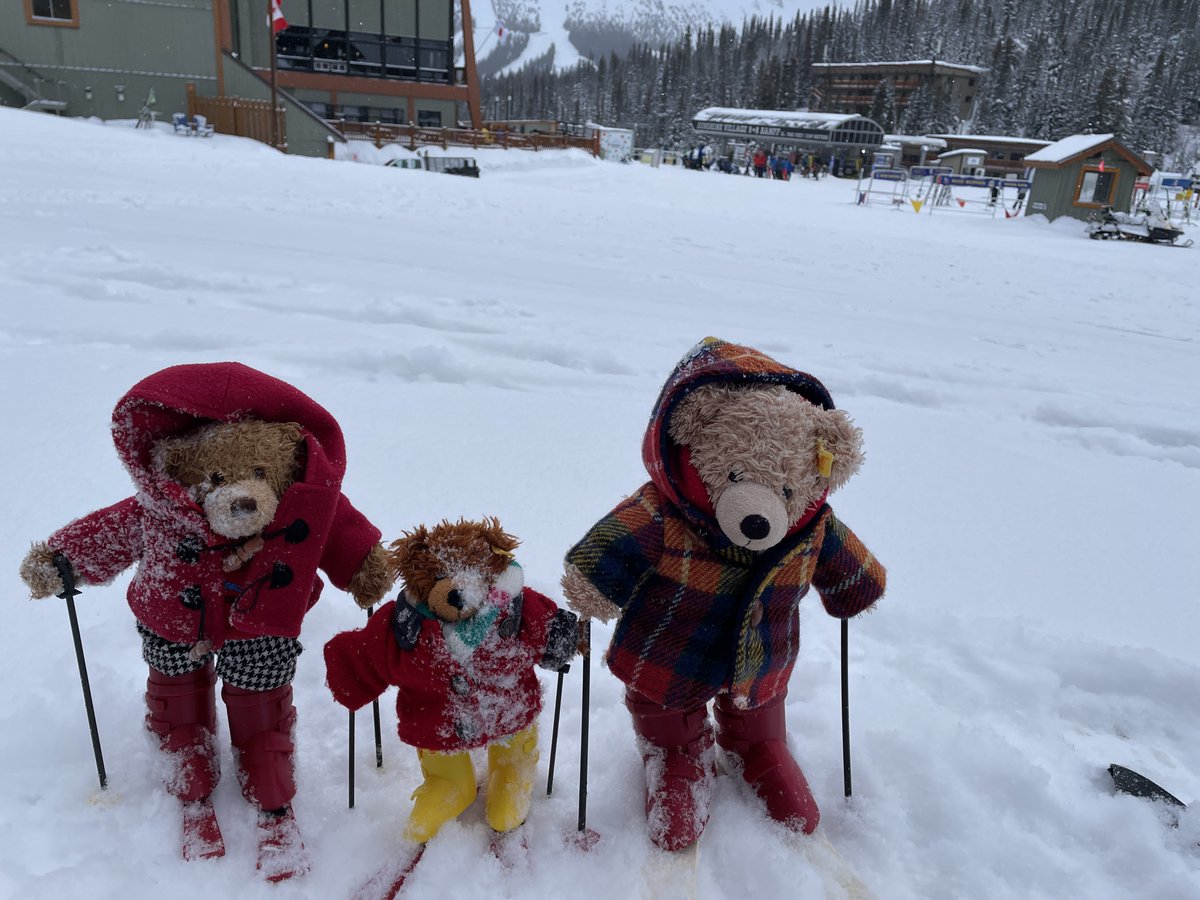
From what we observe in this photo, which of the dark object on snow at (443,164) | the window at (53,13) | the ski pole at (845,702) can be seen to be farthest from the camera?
the dark object on snow at (443,164)

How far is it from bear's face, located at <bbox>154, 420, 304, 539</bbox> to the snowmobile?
1765 centimetres

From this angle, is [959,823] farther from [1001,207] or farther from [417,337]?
[1001,207]

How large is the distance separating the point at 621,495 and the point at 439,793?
155 centimetres

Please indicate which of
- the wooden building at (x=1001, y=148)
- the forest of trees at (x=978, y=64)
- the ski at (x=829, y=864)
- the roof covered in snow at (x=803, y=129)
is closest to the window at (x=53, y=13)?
the ski at (x=829, y=864)

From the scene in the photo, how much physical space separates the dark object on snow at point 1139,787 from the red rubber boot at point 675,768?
1014 mm

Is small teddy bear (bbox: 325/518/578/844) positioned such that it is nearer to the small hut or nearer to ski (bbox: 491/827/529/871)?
Result: ski (bbox: 491/827/529/871)

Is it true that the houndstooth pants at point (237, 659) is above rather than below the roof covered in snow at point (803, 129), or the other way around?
below

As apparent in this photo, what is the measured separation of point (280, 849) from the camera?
1.69 meters

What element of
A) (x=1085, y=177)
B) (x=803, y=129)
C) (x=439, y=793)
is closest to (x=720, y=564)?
(x=439, y=793)

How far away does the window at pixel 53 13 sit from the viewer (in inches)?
736

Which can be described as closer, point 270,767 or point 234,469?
point 234,469

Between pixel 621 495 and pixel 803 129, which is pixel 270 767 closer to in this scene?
pixel 621 495

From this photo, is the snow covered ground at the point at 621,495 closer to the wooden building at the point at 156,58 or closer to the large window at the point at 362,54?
the wooden building at the point at 156,58

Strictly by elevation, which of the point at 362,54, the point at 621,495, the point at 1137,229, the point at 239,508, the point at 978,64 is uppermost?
the point at 978,64
